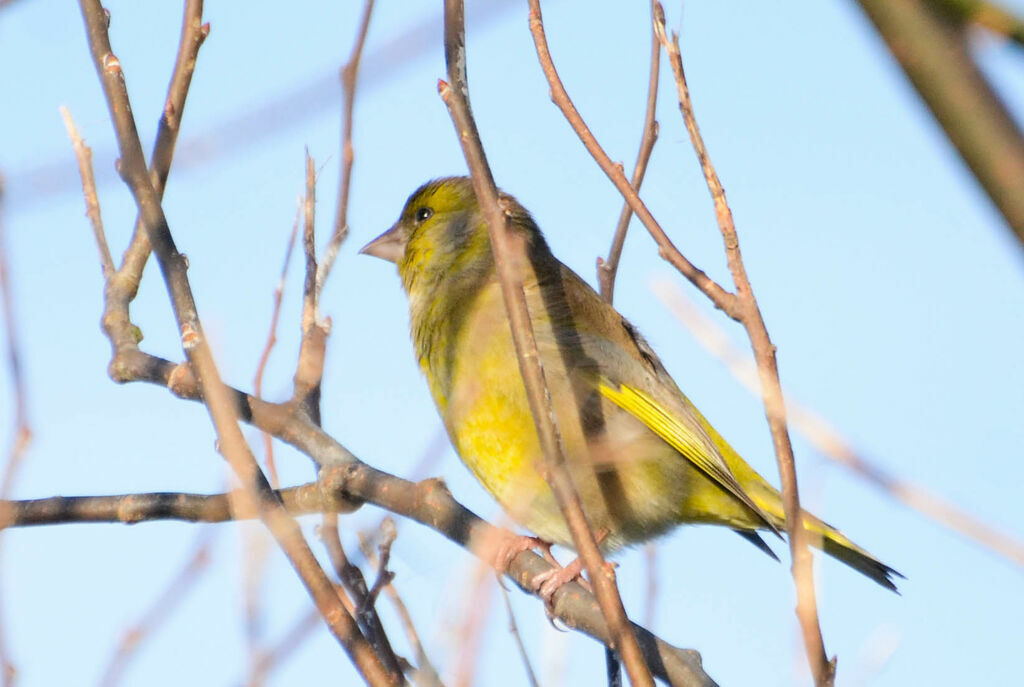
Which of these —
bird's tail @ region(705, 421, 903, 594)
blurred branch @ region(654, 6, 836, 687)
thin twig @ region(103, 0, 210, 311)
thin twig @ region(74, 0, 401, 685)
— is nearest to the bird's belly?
bird's tail @ region(705, 421, 903, 594)

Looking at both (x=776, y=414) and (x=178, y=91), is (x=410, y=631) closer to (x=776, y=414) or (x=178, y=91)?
(x=776, y=414)

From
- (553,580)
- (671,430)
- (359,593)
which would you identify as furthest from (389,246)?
(359,593)

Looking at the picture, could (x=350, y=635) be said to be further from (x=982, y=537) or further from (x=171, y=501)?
(x=171, y=501)

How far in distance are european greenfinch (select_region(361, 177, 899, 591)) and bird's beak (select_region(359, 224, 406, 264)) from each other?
549 millimetres

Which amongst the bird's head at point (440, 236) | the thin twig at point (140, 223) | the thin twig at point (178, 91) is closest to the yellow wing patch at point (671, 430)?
the bird's head at point (440, 236)

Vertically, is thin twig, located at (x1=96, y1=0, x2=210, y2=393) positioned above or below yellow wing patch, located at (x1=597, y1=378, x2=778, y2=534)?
above

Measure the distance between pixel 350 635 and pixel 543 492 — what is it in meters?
2.28

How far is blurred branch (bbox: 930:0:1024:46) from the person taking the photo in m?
0.81

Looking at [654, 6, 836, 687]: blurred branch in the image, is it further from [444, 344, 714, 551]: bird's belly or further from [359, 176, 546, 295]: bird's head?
[359, 176, 546, 295]: bird's head

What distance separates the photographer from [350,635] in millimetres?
2076

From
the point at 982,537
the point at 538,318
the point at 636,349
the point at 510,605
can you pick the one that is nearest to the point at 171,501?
the point at 510,605

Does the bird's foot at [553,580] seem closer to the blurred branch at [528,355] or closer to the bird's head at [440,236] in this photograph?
the blurred branch at [528,355]

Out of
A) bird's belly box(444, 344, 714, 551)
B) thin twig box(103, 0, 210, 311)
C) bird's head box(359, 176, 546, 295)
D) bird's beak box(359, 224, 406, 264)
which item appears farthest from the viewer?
bird's beak box(359, 224, 406, 264)

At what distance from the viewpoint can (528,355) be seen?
2.08 meters
